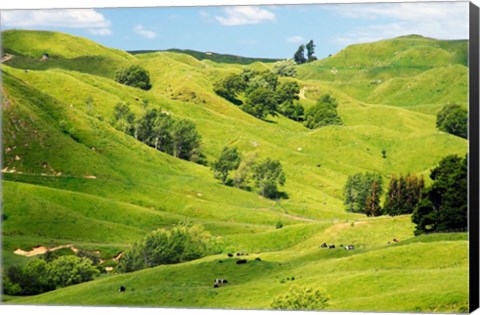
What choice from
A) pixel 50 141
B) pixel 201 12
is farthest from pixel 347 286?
pixel 50 141

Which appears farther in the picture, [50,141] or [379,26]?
[379,26]

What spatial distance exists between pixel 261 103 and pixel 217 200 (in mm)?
70393

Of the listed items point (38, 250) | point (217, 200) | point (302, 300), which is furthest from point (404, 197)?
point (302, 300)

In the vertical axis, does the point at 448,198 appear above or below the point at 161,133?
below

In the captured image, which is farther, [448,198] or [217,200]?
[217,200]

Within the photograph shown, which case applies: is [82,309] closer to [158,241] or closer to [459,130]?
[158,241]

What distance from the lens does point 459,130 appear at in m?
148

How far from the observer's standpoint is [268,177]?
135750 mm

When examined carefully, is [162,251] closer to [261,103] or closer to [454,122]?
[454,122]

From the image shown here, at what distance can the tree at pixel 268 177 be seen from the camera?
134 meters

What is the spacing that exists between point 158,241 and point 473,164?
150 feet

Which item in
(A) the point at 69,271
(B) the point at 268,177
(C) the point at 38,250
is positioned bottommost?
A: (A) the point at 69,271

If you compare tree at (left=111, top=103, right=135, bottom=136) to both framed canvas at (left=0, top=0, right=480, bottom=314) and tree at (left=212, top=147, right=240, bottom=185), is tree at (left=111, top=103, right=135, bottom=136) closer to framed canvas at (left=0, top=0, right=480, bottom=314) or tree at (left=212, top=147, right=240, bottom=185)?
framed canvas at (left=0, top=0, right=480, bottom=314)

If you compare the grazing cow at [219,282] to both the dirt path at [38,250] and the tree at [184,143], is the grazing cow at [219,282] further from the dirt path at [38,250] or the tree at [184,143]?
the tree at [184,143]
